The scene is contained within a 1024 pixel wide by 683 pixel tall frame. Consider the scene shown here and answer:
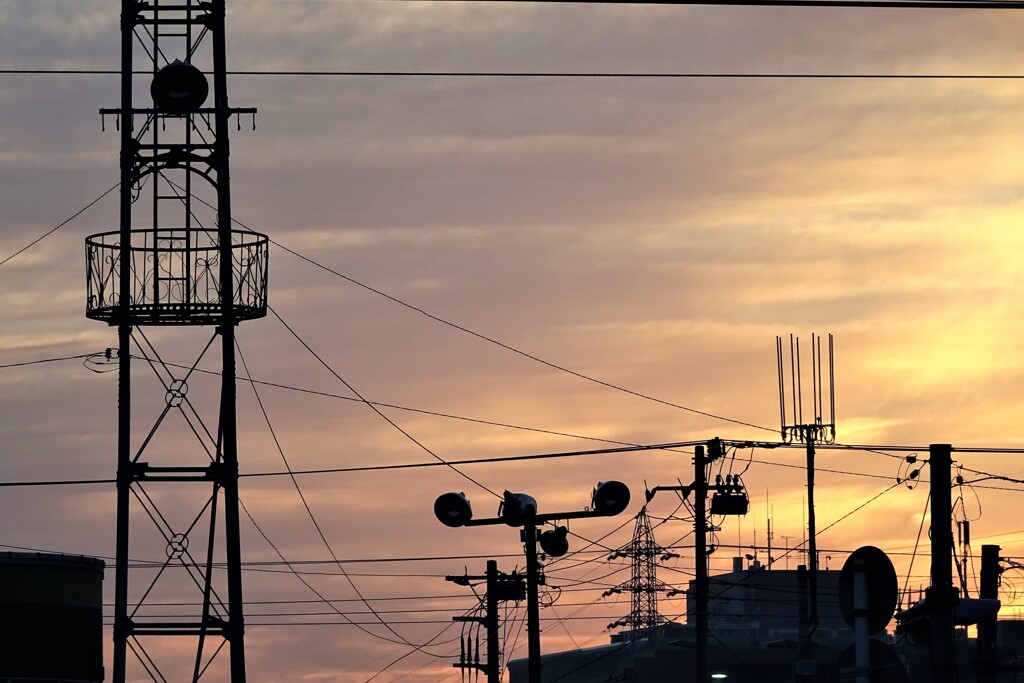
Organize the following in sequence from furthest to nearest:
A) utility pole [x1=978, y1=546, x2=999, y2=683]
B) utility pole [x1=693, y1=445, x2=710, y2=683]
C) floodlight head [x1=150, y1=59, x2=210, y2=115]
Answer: utility pole [x1=693, y1=445, x2=710, y2=683]
utility pole [x1=978, y1=546, x2=999, y2=683]
floodlight head [x1=150, y1=59, x2=210, y2=115]

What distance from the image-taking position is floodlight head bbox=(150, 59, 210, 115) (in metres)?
28.6

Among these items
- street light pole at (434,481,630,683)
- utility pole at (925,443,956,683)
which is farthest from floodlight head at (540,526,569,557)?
utility pole at (925,443,956,683)

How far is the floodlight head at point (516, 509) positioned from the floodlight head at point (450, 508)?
2.95 feet

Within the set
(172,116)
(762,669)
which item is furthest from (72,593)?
(762,669)

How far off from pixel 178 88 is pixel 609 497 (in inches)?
383

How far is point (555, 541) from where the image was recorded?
3077 cm

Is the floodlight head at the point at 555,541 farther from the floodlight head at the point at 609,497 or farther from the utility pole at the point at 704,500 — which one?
the utility pole at the point at 704,500

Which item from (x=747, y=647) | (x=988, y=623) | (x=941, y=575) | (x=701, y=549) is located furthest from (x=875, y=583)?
(x=747, y=647)

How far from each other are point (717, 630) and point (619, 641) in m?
8.75

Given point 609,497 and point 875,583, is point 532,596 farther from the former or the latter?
point 875,583

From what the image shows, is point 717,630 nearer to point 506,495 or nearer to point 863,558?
point 506,495

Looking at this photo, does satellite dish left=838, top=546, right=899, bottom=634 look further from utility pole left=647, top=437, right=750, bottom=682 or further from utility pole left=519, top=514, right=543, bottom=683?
utility pole left=647, top=437, right=750, bottom=682

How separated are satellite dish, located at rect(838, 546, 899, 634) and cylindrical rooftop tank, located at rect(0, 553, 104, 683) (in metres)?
24.2

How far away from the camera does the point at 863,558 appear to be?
15.1 meters
